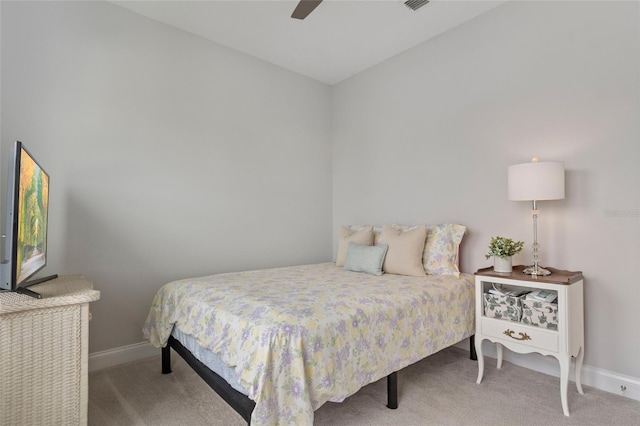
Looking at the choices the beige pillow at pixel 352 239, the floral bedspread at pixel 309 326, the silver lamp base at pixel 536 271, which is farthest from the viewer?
the beige pillow at pixel 352 239

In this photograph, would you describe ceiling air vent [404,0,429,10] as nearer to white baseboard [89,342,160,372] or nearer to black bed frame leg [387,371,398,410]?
black bed frame leg [387,371,398,410]

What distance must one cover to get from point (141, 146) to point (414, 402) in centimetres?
282

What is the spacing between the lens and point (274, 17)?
2.87 metres

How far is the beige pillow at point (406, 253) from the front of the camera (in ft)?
8.80

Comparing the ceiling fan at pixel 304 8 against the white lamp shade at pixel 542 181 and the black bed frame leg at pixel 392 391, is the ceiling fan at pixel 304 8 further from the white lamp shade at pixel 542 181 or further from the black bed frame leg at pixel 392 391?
the black bed frame leg at pixel 392 391

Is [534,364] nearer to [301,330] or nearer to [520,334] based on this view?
[520,334]

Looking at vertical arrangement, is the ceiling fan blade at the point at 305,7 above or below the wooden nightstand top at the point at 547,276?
above

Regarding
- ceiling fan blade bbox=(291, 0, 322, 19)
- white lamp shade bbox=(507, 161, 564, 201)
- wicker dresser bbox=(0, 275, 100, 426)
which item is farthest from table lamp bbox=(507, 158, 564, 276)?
wicker dresser bbox=(0, 275, 100, 426)

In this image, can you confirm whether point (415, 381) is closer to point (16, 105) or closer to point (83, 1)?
point (16, 105)

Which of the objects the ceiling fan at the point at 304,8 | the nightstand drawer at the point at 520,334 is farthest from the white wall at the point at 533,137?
the ceiling fan at the point at 304,8

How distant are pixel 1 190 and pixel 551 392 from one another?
3846mm

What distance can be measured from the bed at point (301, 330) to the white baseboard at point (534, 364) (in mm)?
401

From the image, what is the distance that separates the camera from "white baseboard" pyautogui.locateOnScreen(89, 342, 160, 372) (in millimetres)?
2508

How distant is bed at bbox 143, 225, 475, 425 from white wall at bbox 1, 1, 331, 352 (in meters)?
0.64
